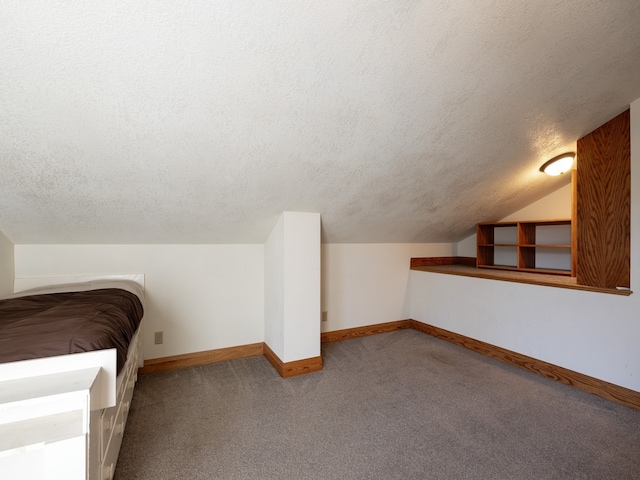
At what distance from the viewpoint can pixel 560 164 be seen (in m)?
2.46

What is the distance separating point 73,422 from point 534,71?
245 centimetres

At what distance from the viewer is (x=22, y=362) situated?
91cm

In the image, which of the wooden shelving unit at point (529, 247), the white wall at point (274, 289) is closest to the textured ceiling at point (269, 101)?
the white wall at point (274, 289)

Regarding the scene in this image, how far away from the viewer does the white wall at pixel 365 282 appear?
119 inches

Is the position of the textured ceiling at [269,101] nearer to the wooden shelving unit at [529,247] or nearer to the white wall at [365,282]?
the white wall at [365,282]

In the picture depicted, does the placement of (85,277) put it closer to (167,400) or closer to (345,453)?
(167,400)

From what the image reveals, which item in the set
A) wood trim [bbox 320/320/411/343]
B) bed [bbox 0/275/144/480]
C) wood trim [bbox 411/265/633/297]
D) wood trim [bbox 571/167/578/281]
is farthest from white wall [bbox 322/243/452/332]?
bed [bbox 0/275/144/480]

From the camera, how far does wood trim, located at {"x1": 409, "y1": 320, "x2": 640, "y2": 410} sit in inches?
75.1

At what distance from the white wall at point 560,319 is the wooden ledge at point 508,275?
0.14 feet

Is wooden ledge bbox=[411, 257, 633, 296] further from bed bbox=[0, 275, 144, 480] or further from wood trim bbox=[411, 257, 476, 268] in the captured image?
bed bbox=[0, 275, 144, 480]

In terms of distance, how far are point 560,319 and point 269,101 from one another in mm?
2586

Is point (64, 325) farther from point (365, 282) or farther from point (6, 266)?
point (365, 282)

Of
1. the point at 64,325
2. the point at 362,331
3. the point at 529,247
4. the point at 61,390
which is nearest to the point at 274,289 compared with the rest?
the point at 362,331

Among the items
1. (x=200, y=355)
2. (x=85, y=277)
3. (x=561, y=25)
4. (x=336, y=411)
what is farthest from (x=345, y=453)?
(x=561, y=25)
